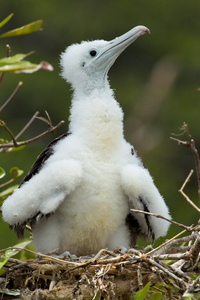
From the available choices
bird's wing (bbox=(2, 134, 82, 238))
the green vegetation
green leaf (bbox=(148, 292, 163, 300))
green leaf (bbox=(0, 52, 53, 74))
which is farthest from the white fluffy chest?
the green vegetation

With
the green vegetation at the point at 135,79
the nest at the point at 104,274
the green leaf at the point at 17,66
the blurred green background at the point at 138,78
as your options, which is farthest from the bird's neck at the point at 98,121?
the blurred green background at the point at 138,78

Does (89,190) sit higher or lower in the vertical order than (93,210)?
higher

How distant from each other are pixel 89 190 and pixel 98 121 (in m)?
0.47

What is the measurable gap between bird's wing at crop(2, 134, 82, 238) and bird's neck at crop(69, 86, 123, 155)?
0.80 feet

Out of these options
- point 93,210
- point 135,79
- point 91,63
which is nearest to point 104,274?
point 93,210

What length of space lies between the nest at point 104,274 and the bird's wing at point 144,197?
33 centimetres

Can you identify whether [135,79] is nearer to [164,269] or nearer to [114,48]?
[114,48]

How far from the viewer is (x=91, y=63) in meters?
5.06

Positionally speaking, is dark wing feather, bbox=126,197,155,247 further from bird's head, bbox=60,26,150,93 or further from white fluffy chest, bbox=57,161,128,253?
bird's head, bbox=60,26,150,93

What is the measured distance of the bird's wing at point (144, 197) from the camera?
4539 mm

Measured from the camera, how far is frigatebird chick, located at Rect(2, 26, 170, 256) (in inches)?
177

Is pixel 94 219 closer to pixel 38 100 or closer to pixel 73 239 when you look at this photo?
pixel 73 239

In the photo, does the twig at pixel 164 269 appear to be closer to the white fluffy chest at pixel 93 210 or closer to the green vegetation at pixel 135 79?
the white fluffy chest at pixel 93 210

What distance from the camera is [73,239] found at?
15.5 feet
